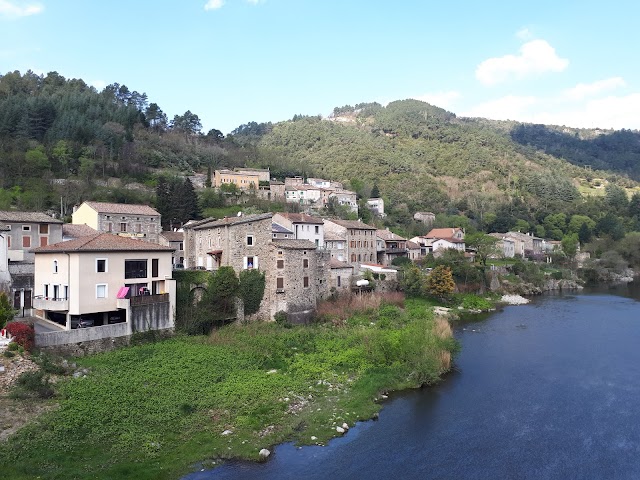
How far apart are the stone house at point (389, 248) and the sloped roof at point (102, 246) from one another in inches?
1480

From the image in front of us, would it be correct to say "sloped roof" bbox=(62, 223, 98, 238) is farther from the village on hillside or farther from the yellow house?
the yellow house

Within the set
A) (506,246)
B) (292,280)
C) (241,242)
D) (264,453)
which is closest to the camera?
(264,453)

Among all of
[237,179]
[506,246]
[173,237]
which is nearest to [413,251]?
[506,246]

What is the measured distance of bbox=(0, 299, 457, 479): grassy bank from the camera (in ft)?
55.6

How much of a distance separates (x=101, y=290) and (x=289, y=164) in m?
87.5

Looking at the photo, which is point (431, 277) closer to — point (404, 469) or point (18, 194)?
point (404, 469)

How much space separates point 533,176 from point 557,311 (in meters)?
88.8

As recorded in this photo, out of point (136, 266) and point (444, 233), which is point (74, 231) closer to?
point (136, 266)

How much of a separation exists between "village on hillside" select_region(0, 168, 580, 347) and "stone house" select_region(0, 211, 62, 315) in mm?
62

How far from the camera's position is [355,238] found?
5769 cm

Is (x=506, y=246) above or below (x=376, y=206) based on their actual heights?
below

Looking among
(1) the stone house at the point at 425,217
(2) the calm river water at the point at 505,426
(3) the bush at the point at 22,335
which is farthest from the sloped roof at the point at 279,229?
(1) the stone house at the point at 425,217

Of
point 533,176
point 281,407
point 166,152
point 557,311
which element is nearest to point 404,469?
point 281,407

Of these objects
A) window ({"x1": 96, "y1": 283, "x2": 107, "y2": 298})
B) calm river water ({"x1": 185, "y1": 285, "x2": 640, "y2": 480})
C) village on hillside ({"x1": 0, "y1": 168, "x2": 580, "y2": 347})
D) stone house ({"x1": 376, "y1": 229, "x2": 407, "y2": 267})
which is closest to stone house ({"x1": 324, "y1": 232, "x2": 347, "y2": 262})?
village on hillside ({"x1": 0, "y1": 168, "x2": 580, "y2": 347})
